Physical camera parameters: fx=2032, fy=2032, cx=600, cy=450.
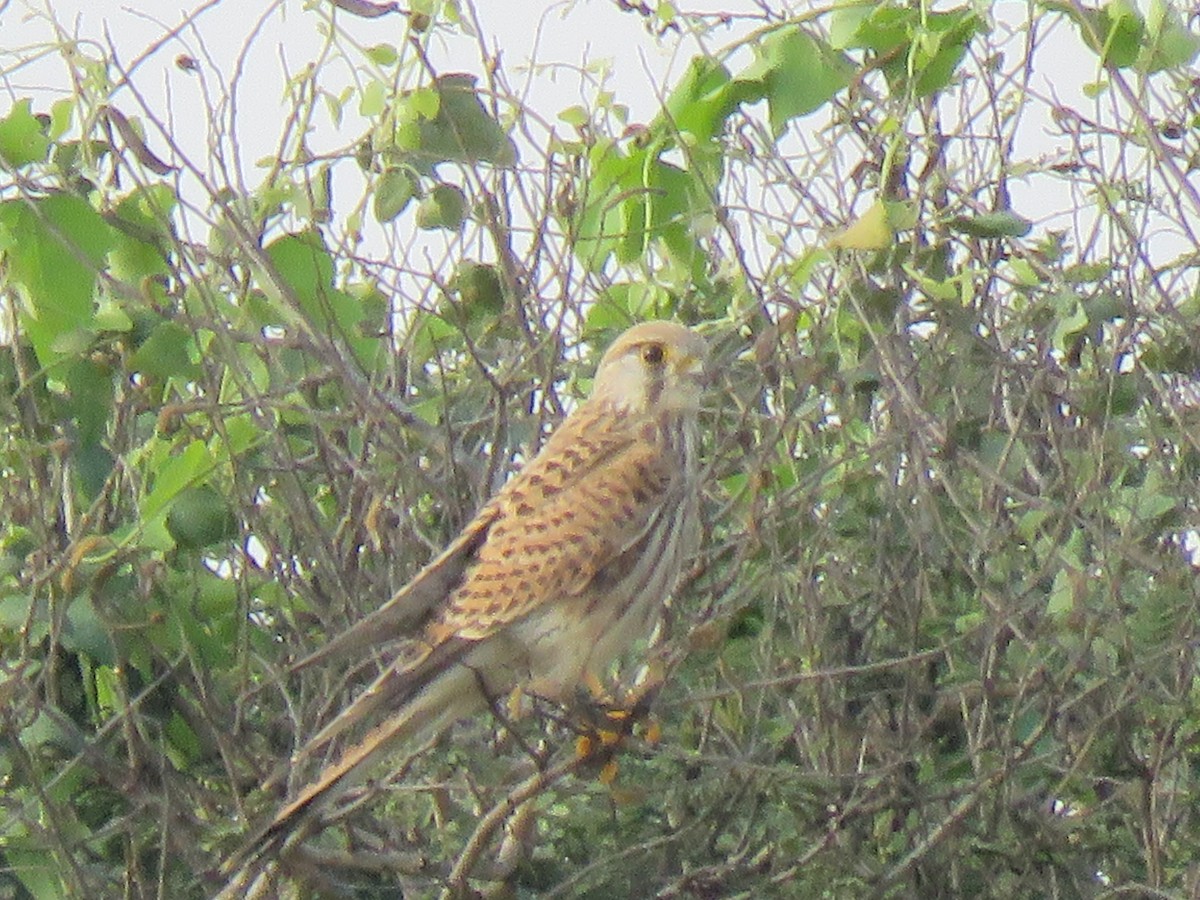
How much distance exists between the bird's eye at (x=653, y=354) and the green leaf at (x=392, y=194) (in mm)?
584

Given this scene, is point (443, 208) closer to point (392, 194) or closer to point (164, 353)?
point (392, 194)

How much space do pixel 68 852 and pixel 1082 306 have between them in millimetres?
1707

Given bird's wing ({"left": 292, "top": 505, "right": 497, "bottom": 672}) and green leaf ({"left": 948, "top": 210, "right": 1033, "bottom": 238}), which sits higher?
green leaf ({"left": 948, "top": 210, "right": 1033, "bottom": 238})

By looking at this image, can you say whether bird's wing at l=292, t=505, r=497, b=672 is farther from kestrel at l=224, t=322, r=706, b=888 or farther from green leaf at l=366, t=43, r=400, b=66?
green leaf at l=366, t=43, r=400, b=66

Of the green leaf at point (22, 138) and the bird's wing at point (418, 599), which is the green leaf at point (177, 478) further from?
the green leaf at point (22, 138)

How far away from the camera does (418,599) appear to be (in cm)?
307

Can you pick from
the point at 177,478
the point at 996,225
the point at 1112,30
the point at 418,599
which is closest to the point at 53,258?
the point at 177,478

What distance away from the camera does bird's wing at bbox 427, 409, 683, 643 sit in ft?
10.9

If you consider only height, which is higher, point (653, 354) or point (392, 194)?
point (392, 194)

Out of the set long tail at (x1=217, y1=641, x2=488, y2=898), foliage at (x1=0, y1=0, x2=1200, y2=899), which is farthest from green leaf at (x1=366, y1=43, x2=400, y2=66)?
long tail at (x1=217, y1=641, x2=488, y2=898)

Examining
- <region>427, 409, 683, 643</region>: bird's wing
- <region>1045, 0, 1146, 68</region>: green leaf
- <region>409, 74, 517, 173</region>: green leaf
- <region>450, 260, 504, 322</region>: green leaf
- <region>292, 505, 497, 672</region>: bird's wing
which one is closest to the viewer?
<region>292, 505, 497, 672</region>: bird's wing

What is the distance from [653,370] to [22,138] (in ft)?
3.82

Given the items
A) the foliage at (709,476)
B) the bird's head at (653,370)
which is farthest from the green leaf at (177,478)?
the bird's head at (653,370)

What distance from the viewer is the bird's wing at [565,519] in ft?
10.9
